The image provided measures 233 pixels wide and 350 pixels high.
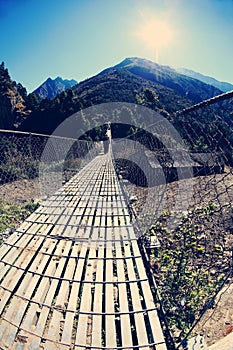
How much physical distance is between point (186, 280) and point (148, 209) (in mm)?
2256

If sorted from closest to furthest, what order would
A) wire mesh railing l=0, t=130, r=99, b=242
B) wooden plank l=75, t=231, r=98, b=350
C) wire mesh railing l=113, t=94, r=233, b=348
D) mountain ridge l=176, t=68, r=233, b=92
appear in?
1. wooden plank l=75, t=231, r=98, b=350
2. wire mesh railing l=113, t=94, r=233, b=348
3. wire mesh railing l=0, t=130, r=99, b=242
4. mountain ridge l=176, t=68, r=233, b=92

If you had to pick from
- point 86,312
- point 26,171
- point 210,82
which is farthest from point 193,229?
point 210,82

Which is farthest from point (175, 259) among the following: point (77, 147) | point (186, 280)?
point (77, 147)

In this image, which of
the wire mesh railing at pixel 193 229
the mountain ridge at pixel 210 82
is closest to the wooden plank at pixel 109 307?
the wire mesh railing at pixel 193 229

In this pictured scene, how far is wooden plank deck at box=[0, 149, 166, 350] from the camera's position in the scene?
160 cm

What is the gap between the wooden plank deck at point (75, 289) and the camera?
1.60 meters

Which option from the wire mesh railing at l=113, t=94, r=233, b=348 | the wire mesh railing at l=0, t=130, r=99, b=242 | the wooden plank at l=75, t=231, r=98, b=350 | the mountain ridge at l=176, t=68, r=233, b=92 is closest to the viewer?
the wooden plank at l=75, t=231, r=98, b=350

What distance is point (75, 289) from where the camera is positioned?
80.4 inches

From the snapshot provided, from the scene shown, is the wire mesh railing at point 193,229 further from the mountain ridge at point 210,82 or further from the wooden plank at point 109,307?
the mountain ridge at point 210,82

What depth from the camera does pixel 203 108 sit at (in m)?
3.16

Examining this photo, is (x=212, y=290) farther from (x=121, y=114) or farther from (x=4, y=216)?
(x=121, y=114)

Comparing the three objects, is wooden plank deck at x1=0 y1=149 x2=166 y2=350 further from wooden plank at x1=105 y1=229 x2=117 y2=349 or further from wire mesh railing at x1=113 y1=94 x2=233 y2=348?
wire mesh railing at x1=113 y1=94 x2=233 y2=348

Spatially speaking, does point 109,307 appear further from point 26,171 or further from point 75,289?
point 26,171

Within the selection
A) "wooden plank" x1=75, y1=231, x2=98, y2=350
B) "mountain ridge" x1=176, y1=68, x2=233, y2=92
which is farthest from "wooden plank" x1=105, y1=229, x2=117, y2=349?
"mountain ridge" x1=176, y1=68, x2=233, y2=92
